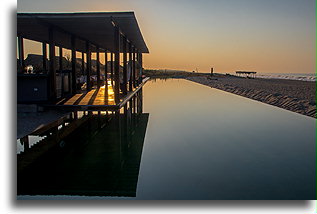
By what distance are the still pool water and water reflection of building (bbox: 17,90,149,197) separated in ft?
0.76

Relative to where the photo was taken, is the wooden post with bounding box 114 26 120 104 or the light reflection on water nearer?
the light reflection on water

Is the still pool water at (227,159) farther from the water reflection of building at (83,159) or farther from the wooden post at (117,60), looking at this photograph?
the wooden post at (117,60)

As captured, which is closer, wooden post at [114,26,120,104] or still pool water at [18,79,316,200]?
still pool water at [18,79,316,200]

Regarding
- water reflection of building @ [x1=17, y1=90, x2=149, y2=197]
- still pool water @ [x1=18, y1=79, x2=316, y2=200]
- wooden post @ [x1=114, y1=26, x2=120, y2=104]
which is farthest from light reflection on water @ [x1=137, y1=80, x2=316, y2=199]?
wooden post @ [x1=114, y1=26, x2=120, y2=104]

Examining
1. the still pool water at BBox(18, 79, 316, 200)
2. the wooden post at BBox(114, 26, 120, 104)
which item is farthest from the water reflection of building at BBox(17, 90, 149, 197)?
the wooden post at BBox(114, 26, 120, 104)

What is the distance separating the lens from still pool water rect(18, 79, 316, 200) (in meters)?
3.89

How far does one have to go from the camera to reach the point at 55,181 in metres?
4.20

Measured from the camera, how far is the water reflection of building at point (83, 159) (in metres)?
3.97

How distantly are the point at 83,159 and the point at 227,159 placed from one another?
2.70 metres

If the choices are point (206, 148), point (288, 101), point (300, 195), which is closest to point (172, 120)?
point (206, 148)

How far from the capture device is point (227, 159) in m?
5.25

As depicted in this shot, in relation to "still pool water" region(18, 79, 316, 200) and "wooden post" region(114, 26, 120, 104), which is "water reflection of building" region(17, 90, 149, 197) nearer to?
"still pool water" region(18, 79, 316, 200)

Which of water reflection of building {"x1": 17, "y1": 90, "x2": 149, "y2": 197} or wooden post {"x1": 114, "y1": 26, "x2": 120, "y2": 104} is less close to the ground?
wooden post {"x1": 114, "y1": 26, "x2": 120, "y2": 104}

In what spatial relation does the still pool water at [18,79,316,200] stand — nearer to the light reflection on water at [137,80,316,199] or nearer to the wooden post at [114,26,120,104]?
the light reflection on water at [137,80,316,199]
